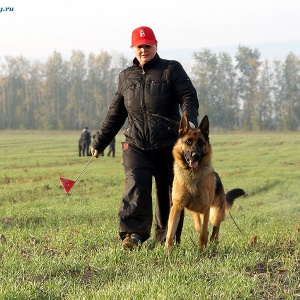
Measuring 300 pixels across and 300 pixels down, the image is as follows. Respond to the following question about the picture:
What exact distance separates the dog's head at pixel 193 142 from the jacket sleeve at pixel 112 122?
44.6 inches

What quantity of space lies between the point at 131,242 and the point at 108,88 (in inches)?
4209

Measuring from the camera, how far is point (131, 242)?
6.73 metres

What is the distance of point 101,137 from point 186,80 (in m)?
1.40

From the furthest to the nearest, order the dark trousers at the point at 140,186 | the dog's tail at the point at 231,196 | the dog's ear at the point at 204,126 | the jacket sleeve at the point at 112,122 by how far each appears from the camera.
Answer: the dog's tail at the point at 231,196
the jacket sleeve at the point at 112,122
the dark trousers at the point at 140,186
the dog's ear at the point at 204,126

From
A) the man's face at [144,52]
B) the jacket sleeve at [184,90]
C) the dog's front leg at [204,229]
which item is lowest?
the dog's front leg at [204,229]

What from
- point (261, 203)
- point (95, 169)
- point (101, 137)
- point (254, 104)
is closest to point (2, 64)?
point (254, 104)

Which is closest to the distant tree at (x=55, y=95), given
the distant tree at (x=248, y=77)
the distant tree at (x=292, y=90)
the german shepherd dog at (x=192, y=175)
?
the distant tree at (x=248, y=77)

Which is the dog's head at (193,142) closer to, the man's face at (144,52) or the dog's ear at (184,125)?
the dog's ear at (184,125)

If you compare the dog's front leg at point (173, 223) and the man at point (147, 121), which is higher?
the man at point (147, 121)

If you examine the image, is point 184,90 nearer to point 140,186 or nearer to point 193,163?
point 193,163

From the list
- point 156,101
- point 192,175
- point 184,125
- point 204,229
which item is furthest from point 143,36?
point 204,229

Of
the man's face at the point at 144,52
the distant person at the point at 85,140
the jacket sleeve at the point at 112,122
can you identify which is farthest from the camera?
the distant person at the point at 85,140

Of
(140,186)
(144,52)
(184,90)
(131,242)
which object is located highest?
(144,52)

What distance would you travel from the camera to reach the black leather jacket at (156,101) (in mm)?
6762
